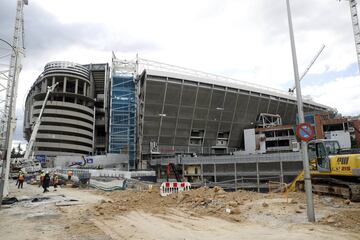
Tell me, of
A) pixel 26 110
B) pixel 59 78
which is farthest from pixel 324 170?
pixel 26 110

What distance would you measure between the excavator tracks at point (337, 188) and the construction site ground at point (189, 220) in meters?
0.57

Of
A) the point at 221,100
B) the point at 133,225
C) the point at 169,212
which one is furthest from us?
the point at 221,100

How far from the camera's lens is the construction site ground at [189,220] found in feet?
24.5

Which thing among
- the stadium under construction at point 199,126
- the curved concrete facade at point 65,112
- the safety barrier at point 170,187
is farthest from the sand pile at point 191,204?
the curved concrete facade at point 65,112

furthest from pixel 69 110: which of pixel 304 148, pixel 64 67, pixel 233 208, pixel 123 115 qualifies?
pixel 304 148

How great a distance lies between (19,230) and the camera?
8531mm

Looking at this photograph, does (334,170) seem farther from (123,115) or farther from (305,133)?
(123,115)

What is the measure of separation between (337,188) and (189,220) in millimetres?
7379

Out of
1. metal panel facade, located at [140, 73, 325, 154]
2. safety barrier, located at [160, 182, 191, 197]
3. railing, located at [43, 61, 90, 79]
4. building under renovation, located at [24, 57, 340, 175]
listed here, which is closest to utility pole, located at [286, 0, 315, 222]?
safety barrier, located at [160, 182, 191, 197]

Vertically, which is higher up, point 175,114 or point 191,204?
point 175,114

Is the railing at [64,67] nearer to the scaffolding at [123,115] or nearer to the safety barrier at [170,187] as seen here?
the scaffolding at [123,115]

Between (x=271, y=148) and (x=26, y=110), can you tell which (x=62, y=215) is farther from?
(x=26, y=110)

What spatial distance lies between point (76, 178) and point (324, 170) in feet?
75.0

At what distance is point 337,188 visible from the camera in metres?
12.5
